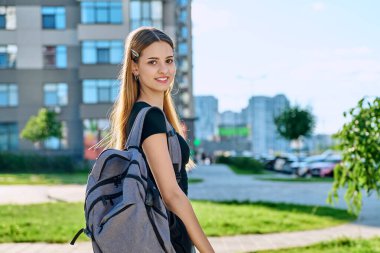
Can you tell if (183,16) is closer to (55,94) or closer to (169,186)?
(55,94)

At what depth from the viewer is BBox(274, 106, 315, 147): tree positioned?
50.9m

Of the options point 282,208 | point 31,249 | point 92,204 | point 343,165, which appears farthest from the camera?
point 282,208

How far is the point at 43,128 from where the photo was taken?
136 feet

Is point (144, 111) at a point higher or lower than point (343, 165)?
higher

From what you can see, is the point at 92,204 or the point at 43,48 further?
the point at 43,48

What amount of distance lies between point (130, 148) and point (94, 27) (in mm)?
43411

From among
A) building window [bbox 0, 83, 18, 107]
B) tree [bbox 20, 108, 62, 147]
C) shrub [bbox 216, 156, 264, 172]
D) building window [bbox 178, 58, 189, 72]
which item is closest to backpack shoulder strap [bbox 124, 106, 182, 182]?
tree [bbox 20, 108, 62, 147]

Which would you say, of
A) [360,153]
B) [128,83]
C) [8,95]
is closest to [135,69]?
[128,83]

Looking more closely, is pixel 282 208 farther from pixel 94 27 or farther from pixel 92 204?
pixel 94 27

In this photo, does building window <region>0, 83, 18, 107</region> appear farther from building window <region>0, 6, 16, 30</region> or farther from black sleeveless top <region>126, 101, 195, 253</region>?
black sleeveless top <region>126, 101, 195, 253</region>

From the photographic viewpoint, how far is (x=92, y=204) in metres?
2.49

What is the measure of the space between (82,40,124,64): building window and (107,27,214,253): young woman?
139 feet

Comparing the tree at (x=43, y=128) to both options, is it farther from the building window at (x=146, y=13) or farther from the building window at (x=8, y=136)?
the building window at (x=146, y=13)

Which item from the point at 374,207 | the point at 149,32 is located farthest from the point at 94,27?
the point at 149,32
